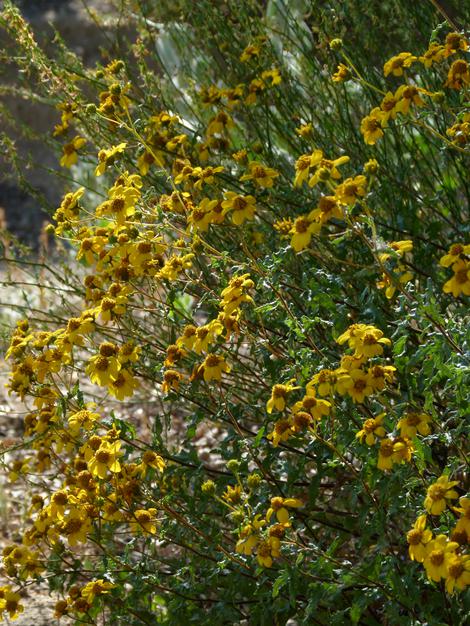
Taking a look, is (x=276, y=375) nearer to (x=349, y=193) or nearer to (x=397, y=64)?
(x=349, y=193)

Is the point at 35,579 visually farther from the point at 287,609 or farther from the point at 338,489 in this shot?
the point at 338,489

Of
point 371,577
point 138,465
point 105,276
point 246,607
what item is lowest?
point 371,577

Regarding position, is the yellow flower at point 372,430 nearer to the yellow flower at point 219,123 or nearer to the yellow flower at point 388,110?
the yellow flower at point 388,110

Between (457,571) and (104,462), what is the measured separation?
82cm

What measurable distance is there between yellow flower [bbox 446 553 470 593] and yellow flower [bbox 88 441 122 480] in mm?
767

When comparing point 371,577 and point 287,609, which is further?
point 287,609

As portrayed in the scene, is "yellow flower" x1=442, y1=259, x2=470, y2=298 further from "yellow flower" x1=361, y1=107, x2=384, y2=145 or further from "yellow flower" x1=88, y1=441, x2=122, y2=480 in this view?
"yellow flower" x1=88, y1=441, x2=122, y2=480

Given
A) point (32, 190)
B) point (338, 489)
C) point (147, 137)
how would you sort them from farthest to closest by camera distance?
point (32, 190), point (147, 137), point (338, 489)

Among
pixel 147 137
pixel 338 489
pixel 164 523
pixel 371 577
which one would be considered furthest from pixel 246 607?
pixel 147 137

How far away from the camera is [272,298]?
239cm

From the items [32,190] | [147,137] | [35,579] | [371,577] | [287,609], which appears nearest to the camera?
[371,577]

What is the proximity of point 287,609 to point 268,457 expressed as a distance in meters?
0.35

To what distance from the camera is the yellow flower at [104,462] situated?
7.26 ft

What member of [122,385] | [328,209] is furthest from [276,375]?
[328,209]
